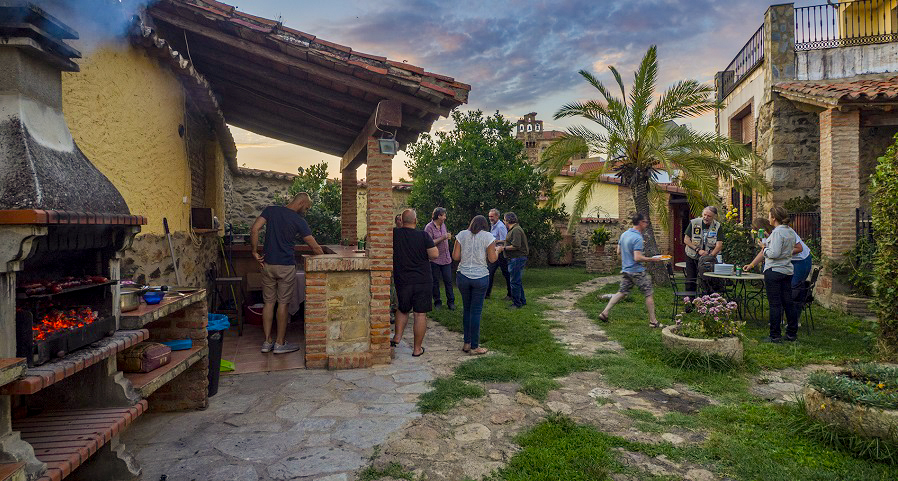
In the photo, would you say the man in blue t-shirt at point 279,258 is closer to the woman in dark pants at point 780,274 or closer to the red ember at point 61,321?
the red ember at point 61,321

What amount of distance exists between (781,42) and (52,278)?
48.2 ft

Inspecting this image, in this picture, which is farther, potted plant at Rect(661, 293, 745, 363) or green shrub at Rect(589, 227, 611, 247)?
green shrub at Rect(589, 227, 611, 247)

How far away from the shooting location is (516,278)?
31.5 ft

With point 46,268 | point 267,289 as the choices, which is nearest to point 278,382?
point 267,289

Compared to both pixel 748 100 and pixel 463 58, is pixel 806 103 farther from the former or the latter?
pixel 463 58

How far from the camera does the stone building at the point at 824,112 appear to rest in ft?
31.6

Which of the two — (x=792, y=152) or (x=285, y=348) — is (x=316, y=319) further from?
(x=792, y=152)

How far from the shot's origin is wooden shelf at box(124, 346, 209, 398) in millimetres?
3467

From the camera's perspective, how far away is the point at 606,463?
3.35m

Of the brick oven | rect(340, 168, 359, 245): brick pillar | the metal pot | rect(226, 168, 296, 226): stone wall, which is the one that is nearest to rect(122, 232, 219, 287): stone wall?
the metal pot

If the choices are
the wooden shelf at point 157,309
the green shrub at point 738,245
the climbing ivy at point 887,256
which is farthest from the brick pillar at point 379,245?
the green shrub at point 738,245

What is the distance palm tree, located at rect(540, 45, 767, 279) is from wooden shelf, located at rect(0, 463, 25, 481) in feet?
37.6

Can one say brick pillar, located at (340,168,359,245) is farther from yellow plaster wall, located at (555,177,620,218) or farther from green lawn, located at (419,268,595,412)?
yellow plaster wall, located at (555,177,620,218)

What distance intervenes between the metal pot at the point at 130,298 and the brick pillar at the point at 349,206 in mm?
6710
